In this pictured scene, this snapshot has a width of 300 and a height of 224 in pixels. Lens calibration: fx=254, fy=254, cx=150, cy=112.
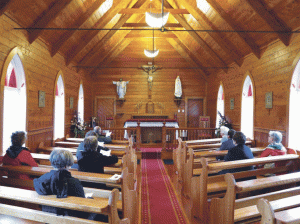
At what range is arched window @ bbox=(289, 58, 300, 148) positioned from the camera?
545cm

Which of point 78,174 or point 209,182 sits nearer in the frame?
point 78,174

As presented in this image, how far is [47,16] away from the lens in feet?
17.6

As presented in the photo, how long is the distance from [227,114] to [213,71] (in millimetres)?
2602

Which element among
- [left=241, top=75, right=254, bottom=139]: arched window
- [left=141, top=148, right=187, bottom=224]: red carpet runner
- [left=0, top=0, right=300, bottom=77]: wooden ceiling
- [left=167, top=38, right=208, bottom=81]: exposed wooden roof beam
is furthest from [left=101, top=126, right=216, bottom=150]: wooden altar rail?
[left=167, top=38, right=208, bottom=81]: exposed wooden roof beam

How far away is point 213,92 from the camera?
11.2 metres

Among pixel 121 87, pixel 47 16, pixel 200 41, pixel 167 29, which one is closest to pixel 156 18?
pixel 167 29

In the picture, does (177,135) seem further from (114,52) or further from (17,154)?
(17,154)

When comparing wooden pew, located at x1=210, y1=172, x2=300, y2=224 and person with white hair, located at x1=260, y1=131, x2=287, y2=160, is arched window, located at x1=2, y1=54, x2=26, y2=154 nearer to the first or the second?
wooden pew, located at x1=210, y1=172, x2=300, y2=224

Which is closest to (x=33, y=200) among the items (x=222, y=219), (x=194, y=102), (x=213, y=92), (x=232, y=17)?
(x=222, y=219)

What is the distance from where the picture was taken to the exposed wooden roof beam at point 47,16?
5355 mm

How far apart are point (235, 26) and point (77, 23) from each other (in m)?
4.17

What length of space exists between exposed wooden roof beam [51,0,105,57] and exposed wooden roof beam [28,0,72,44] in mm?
1202

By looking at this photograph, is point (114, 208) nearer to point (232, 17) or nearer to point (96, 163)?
point (96, 163)

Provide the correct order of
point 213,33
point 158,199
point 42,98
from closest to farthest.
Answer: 1. point 158,199
2. point 42,98
3. point 213,33
